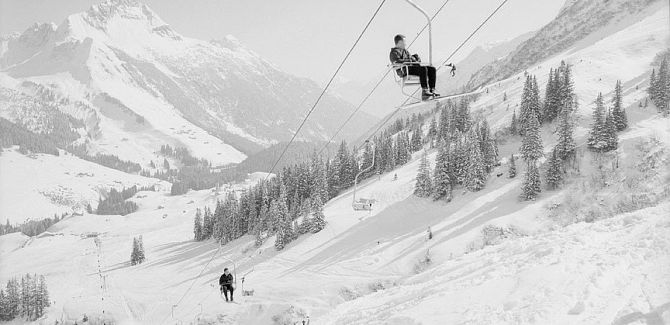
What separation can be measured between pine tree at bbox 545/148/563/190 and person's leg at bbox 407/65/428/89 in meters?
47.6

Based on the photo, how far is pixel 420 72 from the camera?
13.8 metres

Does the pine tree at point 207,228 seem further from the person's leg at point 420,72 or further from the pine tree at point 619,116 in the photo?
the person's leg at point 420,72

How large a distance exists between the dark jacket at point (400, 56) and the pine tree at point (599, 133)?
175ft

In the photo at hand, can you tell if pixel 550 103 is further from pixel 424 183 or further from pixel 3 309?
pixel 3 309

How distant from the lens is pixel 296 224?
2852 inches

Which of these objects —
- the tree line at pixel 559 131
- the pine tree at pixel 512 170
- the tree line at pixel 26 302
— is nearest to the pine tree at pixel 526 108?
the tree line at pixel 559 131

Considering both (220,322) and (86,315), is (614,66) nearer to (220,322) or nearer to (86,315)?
(220,322)

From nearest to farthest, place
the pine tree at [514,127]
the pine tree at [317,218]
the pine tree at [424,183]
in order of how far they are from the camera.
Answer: the pine tree at [317,218], the pine tree at [424,183], the pine tree at [514,127]

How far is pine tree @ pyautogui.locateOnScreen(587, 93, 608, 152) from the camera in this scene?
186 ft

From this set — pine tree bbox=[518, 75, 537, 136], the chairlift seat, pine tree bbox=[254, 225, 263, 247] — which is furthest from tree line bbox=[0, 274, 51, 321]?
pine tree bbox=[518, 75, 537, 136]

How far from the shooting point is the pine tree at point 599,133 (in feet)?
186

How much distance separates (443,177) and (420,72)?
5422 centimetres

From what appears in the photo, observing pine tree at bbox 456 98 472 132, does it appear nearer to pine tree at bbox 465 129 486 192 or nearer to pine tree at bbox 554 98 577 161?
pine tree at bbox 465 129 486 192

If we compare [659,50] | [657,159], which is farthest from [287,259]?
[659,50]
